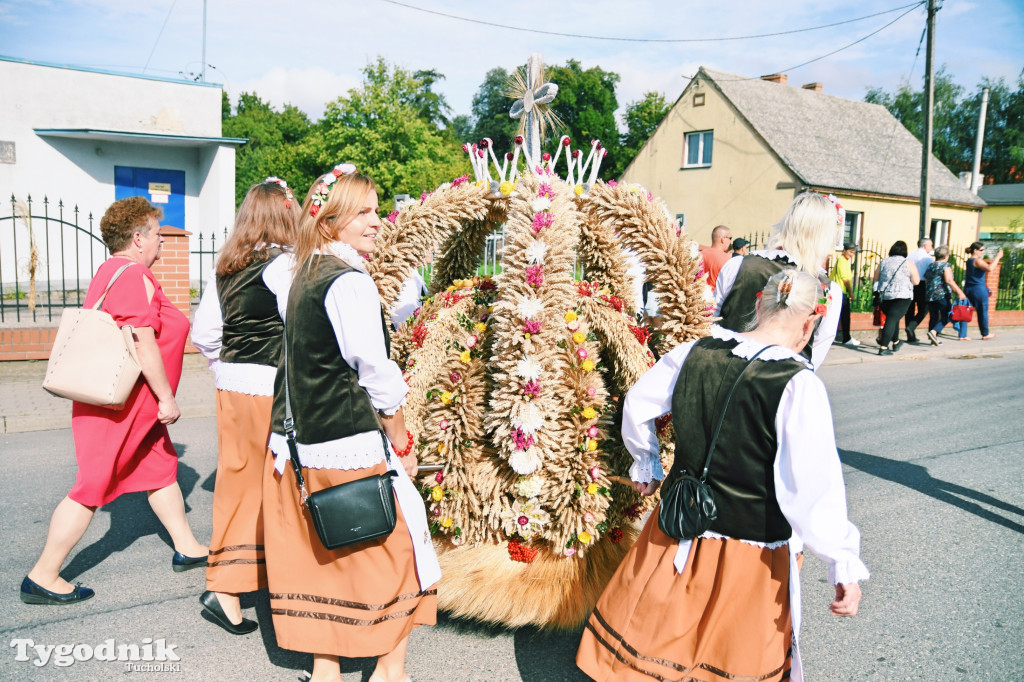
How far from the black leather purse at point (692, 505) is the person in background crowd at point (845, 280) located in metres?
10.0

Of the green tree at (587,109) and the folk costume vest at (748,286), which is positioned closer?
the folk costume vest at (748,286)

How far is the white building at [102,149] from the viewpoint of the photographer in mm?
16312

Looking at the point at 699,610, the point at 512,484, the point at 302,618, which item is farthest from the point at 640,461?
the point at 302,618

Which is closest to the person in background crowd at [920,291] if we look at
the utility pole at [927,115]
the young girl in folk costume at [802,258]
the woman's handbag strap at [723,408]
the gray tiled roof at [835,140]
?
the utility pole at [927,115]

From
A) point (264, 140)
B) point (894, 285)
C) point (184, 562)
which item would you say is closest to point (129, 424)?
point (184, 562)

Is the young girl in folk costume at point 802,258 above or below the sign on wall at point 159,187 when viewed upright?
below

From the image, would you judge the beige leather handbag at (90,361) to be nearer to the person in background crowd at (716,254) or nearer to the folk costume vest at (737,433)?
the folk costume vest at (737,433)

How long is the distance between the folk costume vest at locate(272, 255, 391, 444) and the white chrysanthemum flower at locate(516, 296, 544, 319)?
2.50 ft

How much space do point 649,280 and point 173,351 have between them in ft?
7.99

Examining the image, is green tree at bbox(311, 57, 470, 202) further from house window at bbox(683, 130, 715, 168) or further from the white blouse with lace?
the white blouse with lace

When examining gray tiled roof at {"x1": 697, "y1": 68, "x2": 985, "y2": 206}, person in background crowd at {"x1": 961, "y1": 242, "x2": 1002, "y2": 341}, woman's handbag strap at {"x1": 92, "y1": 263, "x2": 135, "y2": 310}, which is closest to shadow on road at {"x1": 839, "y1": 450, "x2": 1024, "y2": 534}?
woman's handbag strap at {"x1": 92, "y1": 263, "x2": 135, "y2": 310}

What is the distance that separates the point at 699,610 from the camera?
7.32 ft

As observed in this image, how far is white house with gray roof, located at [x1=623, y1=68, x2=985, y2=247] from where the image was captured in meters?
25.6

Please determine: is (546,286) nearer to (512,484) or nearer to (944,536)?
(512,484)
